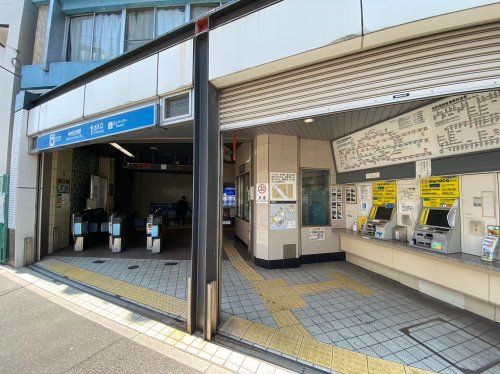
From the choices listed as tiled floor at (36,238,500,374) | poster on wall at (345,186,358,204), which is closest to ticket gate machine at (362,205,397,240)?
poster on wall at (345,186,358,204)

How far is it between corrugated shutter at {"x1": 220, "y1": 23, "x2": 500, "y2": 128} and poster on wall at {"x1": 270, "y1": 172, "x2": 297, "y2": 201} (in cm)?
272

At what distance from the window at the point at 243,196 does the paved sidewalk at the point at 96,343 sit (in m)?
4.64

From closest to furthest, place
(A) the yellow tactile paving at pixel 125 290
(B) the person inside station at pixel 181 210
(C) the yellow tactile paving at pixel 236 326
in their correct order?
(C) the yellow tactile paving at pixel 236 326 → (A) the yellow tactile paving at pixel 125 290 → (B) the person inside station at pixel 181 210

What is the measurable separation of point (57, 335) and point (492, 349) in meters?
5.53

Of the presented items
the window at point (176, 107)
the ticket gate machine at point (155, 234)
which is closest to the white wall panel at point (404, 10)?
the window at point (176, 107)

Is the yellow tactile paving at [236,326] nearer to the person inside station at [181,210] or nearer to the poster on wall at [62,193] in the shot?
the poster on wall at [62,193]

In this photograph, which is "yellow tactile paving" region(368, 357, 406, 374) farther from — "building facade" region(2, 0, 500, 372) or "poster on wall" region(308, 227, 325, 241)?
"poster on wall" region(308, 227, 325, 241)

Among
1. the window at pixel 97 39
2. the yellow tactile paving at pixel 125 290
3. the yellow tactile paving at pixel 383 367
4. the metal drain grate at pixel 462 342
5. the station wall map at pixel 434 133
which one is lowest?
the metal drain grate at pixel 462 342

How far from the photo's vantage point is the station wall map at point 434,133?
3.15 metres

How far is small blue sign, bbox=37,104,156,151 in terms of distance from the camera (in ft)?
13.0

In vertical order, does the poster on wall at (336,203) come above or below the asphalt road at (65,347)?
above

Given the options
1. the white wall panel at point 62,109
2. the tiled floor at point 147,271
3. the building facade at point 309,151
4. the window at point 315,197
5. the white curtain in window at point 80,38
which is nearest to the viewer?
the building facade at point 309,151

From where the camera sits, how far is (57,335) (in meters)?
3.08

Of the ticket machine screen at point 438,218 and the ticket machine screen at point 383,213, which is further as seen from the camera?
the ticket machine screen at point 383,213
